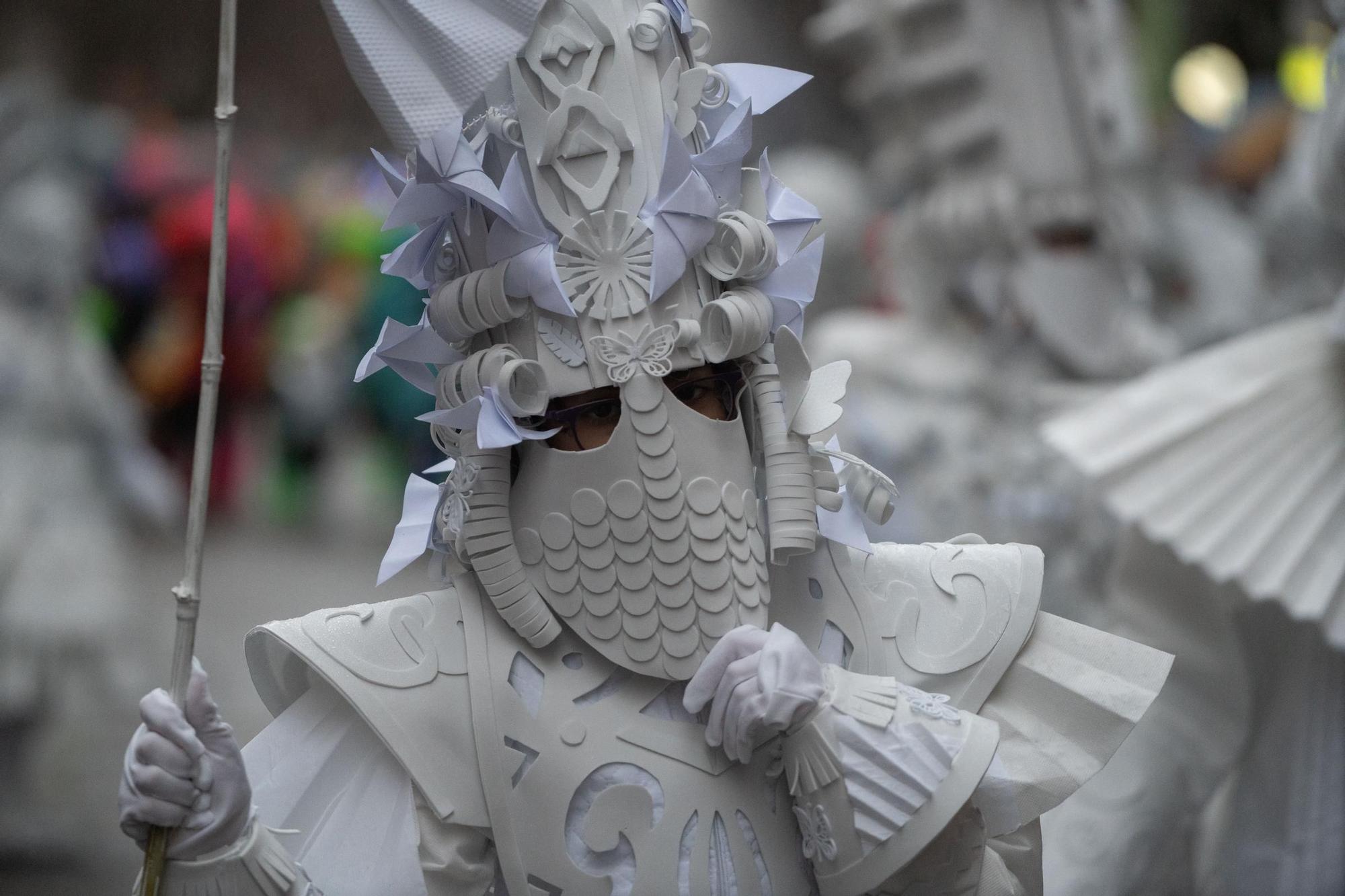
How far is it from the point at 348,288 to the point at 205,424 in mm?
7176

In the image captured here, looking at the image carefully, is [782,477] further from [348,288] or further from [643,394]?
[348,288]

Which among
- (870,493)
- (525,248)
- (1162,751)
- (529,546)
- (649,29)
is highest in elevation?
(649,29)

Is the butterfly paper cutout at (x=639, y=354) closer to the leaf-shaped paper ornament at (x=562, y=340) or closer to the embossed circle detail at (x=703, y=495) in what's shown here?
the leaf-shaped paper ornament at (x=562, y=340)

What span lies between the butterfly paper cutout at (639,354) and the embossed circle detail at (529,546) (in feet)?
0.74

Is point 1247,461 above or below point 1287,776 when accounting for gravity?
above

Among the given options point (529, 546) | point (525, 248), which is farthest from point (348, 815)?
point (525, 248)

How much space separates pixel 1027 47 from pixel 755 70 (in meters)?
2.89

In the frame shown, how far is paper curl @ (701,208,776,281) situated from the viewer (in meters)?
Result: 1.98

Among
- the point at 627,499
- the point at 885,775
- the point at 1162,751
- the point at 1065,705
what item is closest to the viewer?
the point at 885,775

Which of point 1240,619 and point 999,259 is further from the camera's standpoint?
point 999,259

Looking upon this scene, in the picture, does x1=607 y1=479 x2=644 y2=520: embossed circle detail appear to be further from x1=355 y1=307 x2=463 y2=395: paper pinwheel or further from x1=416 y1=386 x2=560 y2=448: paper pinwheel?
x1=355 y1=307 x2=463 y2=395: paper pinwheel

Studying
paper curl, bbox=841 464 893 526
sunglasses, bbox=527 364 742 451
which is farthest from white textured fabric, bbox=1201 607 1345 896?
sunglasses, bbox=527 364 742 451

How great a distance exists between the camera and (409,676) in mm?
1976

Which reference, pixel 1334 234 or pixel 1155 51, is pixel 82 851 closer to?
pixel 1334 234
